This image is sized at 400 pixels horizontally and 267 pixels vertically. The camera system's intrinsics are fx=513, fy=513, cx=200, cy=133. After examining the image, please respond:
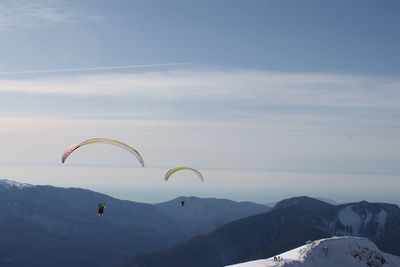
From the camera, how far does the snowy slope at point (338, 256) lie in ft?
227

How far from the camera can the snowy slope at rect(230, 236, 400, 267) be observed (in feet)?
227

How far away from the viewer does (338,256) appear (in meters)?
72.7

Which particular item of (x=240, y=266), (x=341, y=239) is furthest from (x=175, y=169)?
(x=341, y=239)

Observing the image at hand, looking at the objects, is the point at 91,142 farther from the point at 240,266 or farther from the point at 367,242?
the point at 367,242

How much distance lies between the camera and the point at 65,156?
48.0 meters

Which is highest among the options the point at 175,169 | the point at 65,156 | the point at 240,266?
the point at 175,169

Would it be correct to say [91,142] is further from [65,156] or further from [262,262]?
[262,262]

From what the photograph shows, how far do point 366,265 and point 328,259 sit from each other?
5534 mm

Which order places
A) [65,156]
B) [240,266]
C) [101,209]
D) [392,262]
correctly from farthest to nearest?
[392,262] → [240,266] → [101,209] → [65,156]

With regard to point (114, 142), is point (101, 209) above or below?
below

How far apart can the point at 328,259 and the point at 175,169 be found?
24801 millimetres

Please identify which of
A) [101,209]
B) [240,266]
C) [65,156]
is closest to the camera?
[65,156]

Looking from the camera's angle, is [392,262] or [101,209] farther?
[392,262]

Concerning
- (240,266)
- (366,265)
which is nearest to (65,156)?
(240,266)
